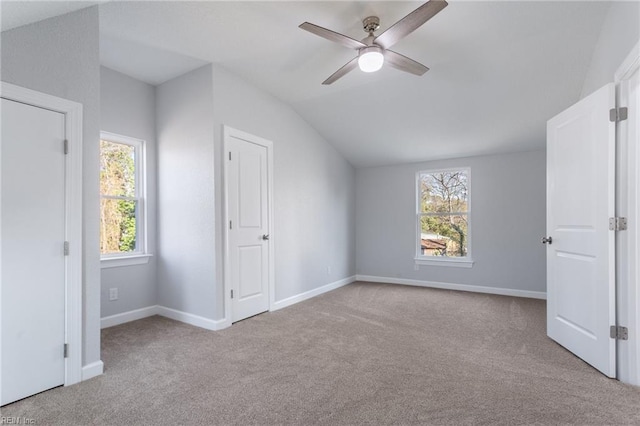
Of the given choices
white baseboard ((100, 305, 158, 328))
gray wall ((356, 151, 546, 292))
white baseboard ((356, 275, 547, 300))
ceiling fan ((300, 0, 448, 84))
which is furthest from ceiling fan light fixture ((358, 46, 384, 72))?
white baseboard ((356, 275, 547, 300))

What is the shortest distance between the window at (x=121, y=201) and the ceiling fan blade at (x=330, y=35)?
8.64 feet

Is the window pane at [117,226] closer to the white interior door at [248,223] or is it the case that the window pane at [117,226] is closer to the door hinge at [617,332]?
the white interior door at [248,223]

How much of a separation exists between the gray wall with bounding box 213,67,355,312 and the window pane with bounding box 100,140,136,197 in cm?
119

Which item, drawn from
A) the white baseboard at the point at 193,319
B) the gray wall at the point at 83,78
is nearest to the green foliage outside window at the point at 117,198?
the white baseboard at the point at 193,319

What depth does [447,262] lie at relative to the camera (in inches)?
212

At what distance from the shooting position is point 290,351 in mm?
2797

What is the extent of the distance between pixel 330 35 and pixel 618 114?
2112mm

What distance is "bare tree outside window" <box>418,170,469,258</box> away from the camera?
5352 mm

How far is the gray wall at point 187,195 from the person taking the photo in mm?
3436

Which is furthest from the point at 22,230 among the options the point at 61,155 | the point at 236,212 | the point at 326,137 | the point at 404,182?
the point at 404,182

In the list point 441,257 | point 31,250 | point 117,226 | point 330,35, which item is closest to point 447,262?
point 441,257

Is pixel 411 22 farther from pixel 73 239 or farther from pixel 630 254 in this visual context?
pixel 73 239

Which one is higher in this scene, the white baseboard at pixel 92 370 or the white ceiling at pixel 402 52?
the white ceiling at pixel 402 52

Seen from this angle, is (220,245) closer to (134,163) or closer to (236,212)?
(236,212)
